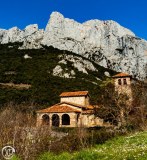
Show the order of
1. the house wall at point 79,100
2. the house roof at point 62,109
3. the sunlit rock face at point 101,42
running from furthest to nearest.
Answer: the sunlit rock face at point 101,42, the house wall at point 79,100, the house roof at point 62,109

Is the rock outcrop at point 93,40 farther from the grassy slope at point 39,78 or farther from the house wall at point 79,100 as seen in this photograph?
the house wall at point 79,100

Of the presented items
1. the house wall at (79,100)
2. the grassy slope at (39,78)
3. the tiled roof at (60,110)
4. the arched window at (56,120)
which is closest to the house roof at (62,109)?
the tiled roof at (60,110)

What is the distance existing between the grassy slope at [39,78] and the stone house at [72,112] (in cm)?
617

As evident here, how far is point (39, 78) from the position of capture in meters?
107

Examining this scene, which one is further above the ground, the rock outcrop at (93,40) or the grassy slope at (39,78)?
the rock outcrop at (93,40)

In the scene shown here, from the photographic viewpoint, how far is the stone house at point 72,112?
2218 inches

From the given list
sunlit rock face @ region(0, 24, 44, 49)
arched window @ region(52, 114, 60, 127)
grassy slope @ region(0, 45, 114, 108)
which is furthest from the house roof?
sunlit rock face @ region(0, 24, 44, 49)

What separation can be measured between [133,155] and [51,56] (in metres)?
132

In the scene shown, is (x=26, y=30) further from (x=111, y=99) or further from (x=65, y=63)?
(x=111, y=99)

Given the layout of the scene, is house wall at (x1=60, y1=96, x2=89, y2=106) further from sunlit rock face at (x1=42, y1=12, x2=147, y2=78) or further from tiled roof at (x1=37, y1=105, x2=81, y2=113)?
sunlit rock face at (x1=42, y1=12, x2=147, y2=78)

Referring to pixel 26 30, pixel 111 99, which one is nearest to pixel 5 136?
pixel 111 99

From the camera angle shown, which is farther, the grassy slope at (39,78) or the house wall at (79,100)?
the grassy slope at (39,78)

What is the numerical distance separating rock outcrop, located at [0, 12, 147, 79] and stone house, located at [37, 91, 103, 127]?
87725mm

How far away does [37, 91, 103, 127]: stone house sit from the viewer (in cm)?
5634
